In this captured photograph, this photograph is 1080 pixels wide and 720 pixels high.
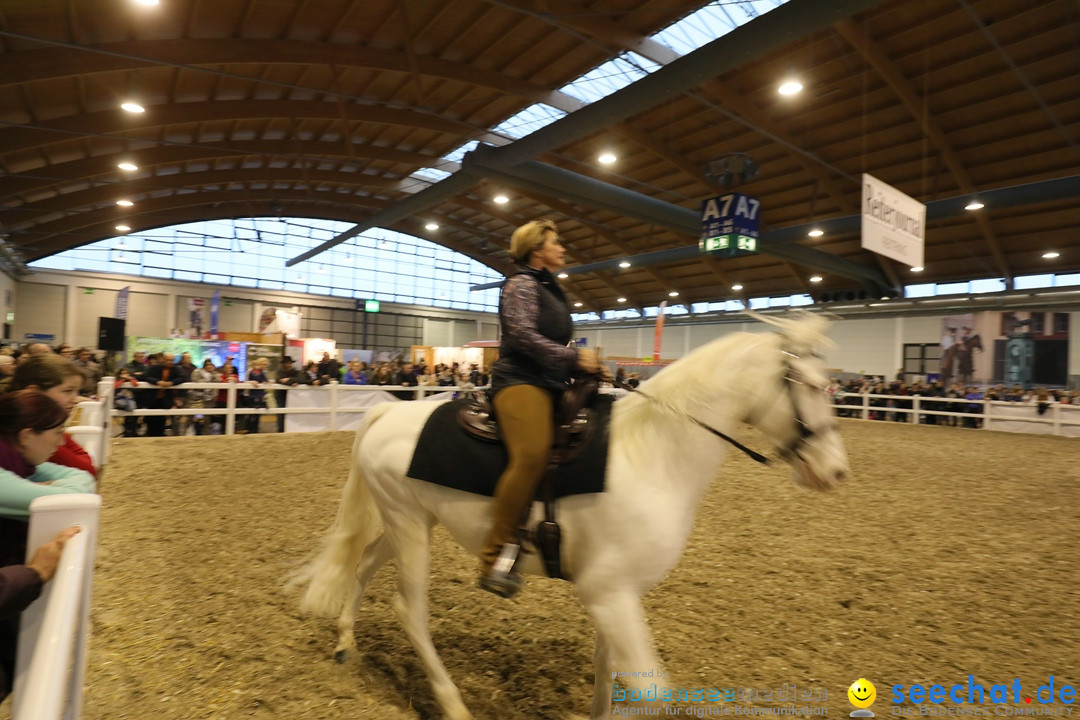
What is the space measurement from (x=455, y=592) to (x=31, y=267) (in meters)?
31.2

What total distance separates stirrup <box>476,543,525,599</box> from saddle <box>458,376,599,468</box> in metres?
0.30

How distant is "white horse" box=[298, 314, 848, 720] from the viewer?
196 centimetres

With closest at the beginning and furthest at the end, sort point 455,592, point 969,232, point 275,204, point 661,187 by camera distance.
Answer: point 455,592
point 969,232
point 661,187
point 275,204

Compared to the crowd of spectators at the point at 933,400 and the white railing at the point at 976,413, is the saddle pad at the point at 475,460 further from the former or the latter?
the white railing at the point at 976,413

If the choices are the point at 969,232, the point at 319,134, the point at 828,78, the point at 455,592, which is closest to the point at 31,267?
the point at 319,134

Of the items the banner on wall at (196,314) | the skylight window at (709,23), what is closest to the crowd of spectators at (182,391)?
the skylight window at (709,23)

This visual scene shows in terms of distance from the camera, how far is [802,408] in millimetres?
2021

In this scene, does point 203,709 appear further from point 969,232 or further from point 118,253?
point 118,253

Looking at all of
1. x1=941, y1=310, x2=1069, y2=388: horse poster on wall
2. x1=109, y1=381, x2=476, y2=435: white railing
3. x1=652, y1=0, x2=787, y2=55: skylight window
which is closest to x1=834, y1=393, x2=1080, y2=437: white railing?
x1=941, y1=310, x2=1069, y2=388: horse poster on wall

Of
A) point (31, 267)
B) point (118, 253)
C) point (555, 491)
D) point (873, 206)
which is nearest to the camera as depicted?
point (555, 491)

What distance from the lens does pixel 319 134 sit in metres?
19.0

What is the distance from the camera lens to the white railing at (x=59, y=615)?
2.72 ft

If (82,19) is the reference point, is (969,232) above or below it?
below

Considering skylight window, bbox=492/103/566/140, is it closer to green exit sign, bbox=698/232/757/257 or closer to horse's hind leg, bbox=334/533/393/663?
green exit sign, bbox=698/232/757/257
